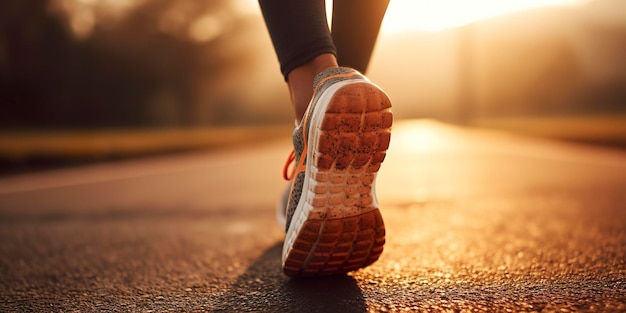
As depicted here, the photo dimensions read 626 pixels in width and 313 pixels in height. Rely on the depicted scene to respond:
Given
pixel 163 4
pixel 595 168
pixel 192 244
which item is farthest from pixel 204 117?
pixel 192 244

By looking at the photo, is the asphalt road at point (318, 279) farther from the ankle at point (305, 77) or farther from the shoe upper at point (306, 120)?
the ankle at point (305, 77)

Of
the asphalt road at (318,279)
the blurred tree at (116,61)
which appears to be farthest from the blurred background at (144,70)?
the asphalt road at (318,279)

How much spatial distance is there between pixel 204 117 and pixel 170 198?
81.5 feet

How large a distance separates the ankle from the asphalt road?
0.42 metres

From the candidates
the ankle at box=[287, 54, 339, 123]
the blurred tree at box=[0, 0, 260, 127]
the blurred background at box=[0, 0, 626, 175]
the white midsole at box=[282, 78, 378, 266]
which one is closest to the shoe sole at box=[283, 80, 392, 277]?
the white midsole at box=[282, 78, 378, 266]

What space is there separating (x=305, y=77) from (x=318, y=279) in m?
0.47

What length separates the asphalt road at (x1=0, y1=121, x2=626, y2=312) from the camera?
1199 millimetres

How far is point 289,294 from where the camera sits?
4.09ft

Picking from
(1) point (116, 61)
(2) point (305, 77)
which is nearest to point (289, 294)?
(2) point (305, 77)

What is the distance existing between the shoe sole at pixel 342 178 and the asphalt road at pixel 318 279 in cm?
10

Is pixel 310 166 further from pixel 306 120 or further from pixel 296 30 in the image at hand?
pixel 296 30

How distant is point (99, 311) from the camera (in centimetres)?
118

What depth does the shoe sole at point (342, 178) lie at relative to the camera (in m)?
1.17

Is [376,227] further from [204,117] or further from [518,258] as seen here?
[204,117]
